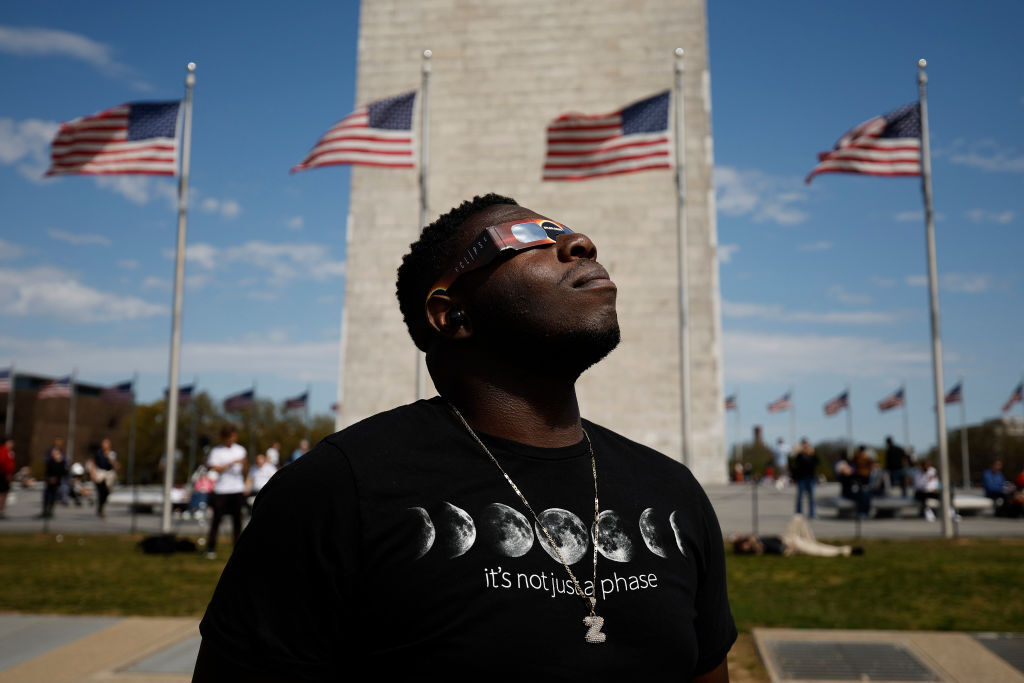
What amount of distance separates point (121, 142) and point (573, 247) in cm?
1501

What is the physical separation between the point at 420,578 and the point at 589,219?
29855 millimetres

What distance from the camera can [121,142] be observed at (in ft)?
48.7

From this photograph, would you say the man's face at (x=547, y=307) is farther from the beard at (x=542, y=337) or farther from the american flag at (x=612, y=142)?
the american flag at (x=612, y=142)

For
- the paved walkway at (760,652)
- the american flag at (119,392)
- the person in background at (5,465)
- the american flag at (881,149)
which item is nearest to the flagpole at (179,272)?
the person in background at (5,465)

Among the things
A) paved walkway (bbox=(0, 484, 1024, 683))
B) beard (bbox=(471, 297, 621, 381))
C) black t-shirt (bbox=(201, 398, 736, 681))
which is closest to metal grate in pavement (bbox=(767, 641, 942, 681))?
paved walkway (bbox=(0, 484, 1024, 683))

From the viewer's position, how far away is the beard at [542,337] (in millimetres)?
1904

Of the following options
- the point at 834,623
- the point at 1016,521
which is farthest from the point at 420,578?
the point at 1016,521

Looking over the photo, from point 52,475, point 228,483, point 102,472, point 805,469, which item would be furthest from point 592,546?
point 102,472

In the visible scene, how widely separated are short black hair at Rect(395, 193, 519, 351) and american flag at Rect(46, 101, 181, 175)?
1432cm

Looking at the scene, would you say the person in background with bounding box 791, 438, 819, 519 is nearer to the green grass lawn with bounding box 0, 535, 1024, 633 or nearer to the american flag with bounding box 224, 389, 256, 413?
the green grass lawn with bounding box 0, 535, 1024, 633

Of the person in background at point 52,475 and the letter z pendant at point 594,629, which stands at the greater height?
the letter z pendant at point 594,629

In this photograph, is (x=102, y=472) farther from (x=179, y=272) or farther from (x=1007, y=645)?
(x=1007, y=645)

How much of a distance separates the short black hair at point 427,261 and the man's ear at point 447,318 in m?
0.04

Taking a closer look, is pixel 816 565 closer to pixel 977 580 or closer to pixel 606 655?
pixel 977 580
